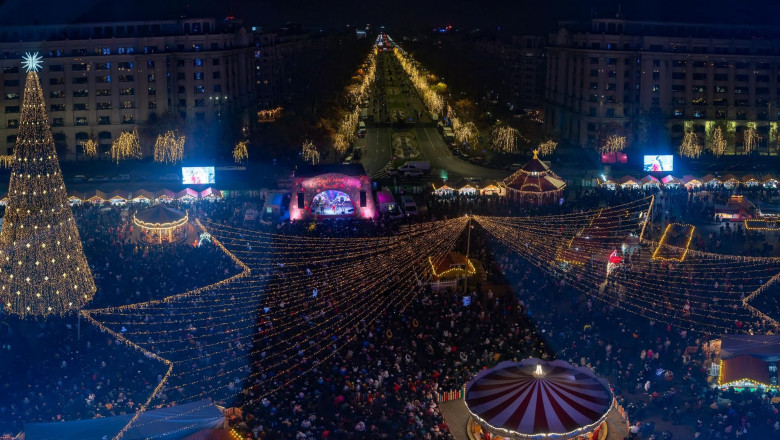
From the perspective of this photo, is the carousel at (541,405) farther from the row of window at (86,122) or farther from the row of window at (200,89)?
the row of window at (200,89)

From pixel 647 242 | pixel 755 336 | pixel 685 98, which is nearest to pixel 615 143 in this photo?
pixel 685 98

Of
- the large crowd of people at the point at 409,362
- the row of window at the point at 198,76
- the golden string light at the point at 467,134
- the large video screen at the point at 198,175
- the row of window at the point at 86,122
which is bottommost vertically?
the large crowd of people at the point at 409,362

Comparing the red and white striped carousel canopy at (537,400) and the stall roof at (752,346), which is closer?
the red and white striped carousel canopy at (537,400)

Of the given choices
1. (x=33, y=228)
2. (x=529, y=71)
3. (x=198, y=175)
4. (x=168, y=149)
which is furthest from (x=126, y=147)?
(x=529, y=71)

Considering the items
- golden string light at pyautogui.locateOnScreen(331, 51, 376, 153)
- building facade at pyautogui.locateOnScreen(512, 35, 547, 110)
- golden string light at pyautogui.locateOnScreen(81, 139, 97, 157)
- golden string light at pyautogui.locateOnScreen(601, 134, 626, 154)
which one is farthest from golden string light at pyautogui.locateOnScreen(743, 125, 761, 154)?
golden string light at pyautogui.locateOnScreen(81, 139, 97, 157)

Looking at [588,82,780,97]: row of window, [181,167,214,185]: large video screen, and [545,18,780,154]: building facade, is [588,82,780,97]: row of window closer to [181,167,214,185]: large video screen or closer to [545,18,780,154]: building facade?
[545,18,780,154]: building facade

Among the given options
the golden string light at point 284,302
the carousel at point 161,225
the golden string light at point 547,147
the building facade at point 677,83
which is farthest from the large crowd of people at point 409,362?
the building facade at point 677,83
